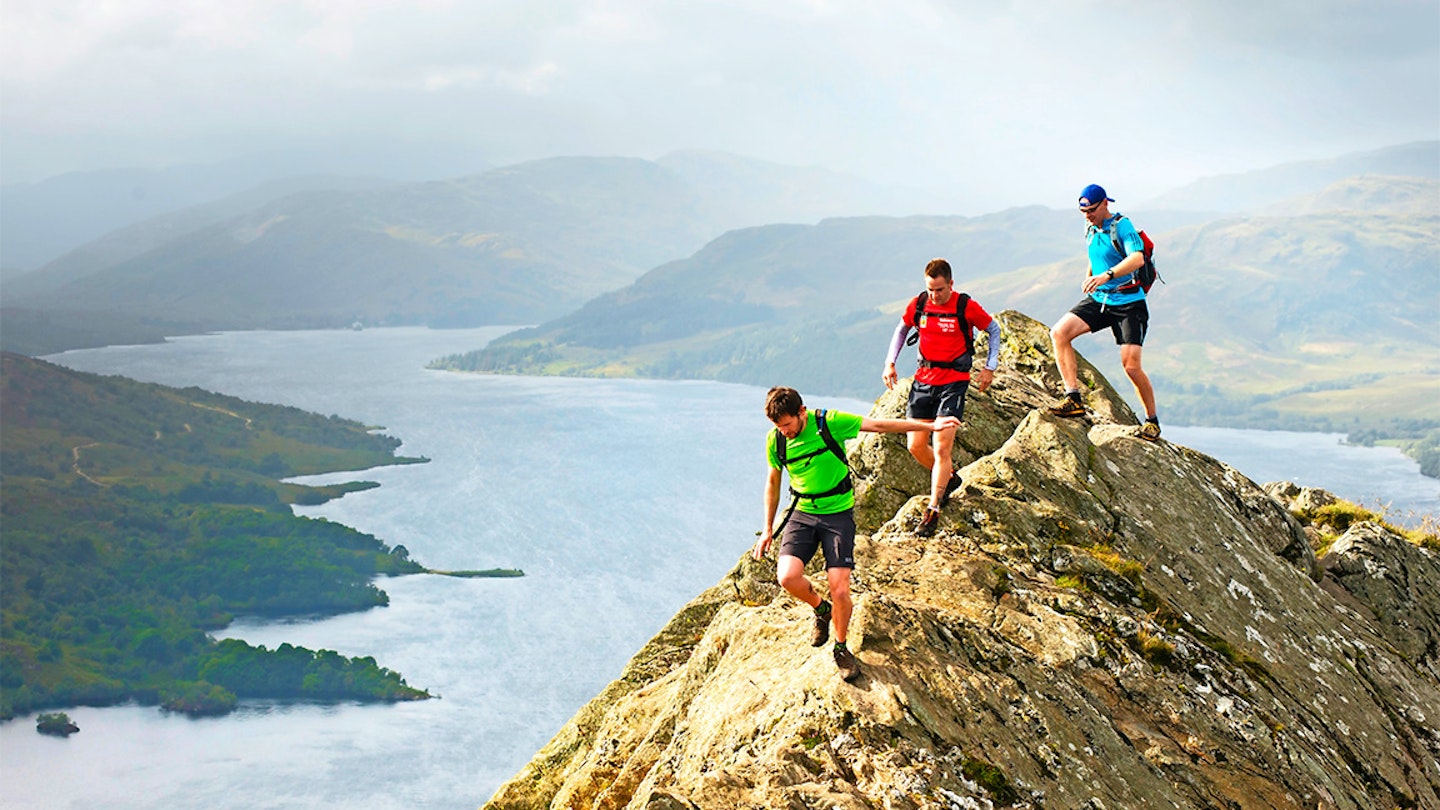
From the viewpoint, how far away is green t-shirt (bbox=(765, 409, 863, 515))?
11828 mm

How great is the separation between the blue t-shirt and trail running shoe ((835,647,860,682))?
1003 cm

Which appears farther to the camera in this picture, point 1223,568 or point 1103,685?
point 1223,568

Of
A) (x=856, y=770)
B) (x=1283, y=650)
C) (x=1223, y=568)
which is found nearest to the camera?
(x=856, y=770)

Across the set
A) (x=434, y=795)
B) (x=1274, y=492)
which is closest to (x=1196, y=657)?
(x=1274, y=492)

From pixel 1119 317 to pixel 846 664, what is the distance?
1036cm

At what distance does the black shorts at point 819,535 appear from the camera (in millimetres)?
11734

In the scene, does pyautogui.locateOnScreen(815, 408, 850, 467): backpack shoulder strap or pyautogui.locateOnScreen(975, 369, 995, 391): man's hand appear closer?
pyautogui.locateOnScreen(815, 408, 850, 467): backpack shoulder strap

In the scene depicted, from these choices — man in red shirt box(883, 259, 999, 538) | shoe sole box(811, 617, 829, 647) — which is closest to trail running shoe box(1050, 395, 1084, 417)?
man in red shirt box(883, 259, 999, 538)

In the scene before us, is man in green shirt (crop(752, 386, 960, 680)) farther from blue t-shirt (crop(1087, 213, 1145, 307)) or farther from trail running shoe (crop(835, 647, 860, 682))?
blue t-shirt (crop(1087, 213, 1145, 307))

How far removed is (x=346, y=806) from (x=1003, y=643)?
16036cm

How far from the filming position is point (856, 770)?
970 centimetres

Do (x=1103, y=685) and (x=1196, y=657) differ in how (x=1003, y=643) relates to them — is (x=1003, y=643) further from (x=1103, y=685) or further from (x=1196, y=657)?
(x=1196, y=657)

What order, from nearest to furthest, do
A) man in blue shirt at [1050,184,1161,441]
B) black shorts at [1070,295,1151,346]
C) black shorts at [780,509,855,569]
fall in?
black shorts at [780,509,855,569]
man in blue shirt at [1050,184,1161,441]
black shorts at [1070,295,1151,346]

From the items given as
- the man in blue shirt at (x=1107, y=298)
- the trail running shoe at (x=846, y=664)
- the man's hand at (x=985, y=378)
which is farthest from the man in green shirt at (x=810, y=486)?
the man in blue shirt at (x=1107, y=298)
